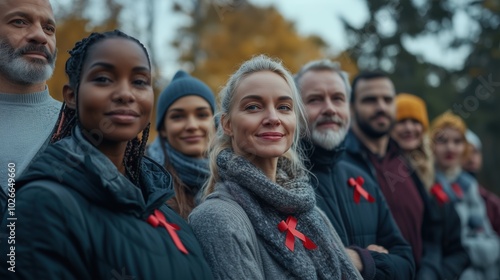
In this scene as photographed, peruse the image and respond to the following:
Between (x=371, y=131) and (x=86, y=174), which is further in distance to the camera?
(x=371, y=131)

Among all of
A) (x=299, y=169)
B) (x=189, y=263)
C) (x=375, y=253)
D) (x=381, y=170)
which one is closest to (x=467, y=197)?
(x=381, y=170)

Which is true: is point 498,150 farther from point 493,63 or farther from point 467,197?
point 467,197

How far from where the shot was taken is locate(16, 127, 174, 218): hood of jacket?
81.0 inches

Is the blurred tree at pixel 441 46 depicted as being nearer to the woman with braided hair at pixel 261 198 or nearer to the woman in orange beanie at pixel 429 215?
the woman in orange beanie at pixel 429 215

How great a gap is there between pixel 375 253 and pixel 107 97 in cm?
190

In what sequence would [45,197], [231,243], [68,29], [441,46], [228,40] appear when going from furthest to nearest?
1. [228,40]
2. [441,46]
3. [68,29]
4. [231,243]
5. [45,197]

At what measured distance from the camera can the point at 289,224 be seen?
284 centimetres

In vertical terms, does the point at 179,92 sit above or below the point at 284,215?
above

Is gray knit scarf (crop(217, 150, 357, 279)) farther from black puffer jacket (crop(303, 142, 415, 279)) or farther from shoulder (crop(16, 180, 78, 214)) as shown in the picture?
shoulder (crop(16, 180, 78, 214))

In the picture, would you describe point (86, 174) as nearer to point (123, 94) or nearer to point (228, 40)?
point (123, 94)

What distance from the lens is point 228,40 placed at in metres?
17.8

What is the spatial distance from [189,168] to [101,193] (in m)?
1.91

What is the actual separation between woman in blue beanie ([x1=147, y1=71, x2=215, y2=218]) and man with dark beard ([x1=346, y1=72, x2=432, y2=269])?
1234mm

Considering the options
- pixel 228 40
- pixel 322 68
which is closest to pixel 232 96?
pixel 322 68
